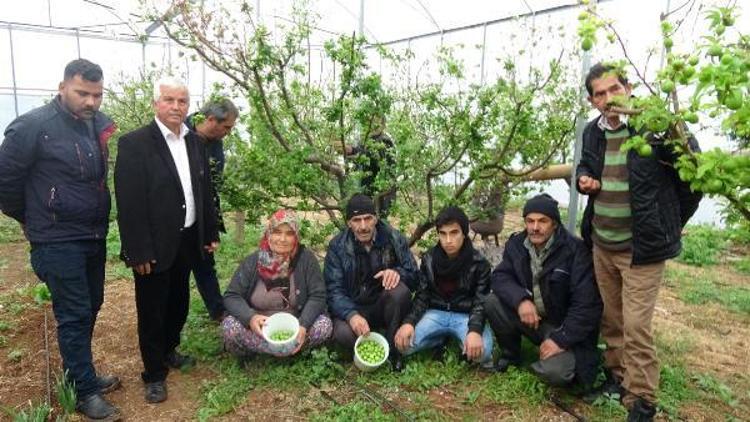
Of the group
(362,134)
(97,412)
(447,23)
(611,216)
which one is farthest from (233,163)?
(447,23)

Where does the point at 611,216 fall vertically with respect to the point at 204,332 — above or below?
above

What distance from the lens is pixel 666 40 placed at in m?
1.33

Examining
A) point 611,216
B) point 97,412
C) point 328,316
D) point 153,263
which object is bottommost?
point 97,412

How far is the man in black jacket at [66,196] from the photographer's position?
106 inches

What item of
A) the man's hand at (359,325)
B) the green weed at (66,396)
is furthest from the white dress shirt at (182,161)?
the man's hand at (359,325)

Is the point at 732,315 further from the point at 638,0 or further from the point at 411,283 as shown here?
the point at 638,0

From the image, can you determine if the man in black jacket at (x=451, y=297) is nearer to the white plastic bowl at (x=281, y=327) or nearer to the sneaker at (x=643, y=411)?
the white plastic bowl at (x=281, y=327)

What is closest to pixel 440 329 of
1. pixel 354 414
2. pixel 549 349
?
pixel 549 349

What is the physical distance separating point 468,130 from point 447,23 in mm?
7663

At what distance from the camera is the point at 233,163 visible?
4.05m

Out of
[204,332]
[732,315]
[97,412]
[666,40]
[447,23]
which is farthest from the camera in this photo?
[447,23]

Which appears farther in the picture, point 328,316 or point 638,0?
point 638,0

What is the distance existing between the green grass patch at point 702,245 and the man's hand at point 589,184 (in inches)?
155

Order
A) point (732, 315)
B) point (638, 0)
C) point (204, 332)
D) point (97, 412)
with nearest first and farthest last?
point (97, 412), point (204, 332), point (732, 315), point (638, 0)
